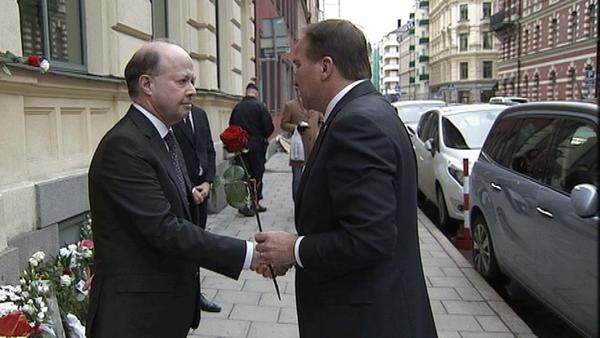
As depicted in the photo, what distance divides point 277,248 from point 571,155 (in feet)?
8.74

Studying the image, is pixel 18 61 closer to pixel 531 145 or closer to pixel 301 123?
pixel 531 145

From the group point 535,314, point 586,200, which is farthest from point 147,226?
point 535,314

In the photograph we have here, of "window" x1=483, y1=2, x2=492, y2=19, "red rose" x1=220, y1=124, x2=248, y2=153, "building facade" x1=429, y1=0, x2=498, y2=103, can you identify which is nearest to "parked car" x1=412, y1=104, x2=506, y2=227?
"red rose" x1=220, y1=124, x2=248, y2=153

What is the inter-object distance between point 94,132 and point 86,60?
66cm

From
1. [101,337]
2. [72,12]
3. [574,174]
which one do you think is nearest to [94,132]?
[72,12]

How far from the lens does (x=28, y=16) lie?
13.6ft

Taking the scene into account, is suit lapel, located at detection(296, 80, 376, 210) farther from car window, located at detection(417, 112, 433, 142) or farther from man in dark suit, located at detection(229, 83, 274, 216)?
car window, located at detection(417, 112, 433, 142)

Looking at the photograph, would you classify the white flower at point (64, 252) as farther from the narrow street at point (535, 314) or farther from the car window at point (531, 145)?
the narrow street at point (535, 314)

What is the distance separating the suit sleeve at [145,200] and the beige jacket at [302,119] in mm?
4827

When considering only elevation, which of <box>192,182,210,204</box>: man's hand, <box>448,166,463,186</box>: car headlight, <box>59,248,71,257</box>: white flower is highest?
<box>192,182,210,204</box>: man's hand

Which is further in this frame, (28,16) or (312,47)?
(28,16)

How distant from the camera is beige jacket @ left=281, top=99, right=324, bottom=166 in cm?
689

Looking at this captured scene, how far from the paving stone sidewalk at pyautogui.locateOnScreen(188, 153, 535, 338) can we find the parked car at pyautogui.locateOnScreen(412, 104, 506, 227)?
2.78ft

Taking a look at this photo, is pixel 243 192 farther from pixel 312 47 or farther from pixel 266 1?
pixel 266 1
